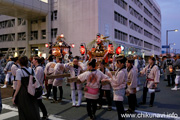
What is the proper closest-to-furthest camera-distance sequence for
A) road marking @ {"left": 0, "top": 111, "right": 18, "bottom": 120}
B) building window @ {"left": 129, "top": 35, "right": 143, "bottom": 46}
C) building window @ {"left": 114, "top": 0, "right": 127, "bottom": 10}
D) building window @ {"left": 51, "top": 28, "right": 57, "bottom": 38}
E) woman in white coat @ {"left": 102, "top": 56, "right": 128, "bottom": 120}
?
woman in white coat @ {"left": 102, "top": 56, "right": 128, "bottom": 120} → road marking @ {"left": 0, "top": 111, "right": 18, "bottom": 120} → building window @ {"left": 51, "top": 28, "right": 57, "bottom": 38} → building window @ {"left": 114, "top": 0, "right": 127, "bottom": 10} → building window @ {"left": 129, "top": 35, "right": 143, "bottom": 46}

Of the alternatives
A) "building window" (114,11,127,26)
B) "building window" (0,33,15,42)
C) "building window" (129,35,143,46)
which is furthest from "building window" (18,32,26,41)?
"building window" (129,35,143,46)

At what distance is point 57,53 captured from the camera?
1409 centimetres

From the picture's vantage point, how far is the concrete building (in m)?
23.9

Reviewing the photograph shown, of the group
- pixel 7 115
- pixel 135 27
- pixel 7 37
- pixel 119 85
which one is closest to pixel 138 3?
pixel 135 27

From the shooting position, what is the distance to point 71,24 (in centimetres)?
2559

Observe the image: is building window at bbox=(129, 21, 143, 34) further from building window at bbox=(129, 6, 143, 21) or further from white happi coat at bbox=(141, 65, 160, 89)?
white happi coat at bbox=(141, 65, 160, 89)

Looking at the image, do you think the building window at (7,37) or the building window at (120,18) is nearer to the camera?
the building window at (120,18)

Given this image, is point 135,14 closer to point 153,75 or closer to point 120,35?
point 120,35

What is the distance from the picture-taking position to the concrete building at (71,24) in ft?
78.3

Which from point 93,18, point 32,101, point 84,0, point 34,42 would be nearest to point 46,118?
point 32,101

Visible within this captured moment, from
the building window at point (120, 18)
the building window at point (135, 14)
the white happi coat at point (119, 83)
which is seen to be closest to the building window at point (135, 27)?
the building window at point (135, 14)

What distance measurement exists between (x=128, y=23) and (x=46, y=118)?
3015 centimetres

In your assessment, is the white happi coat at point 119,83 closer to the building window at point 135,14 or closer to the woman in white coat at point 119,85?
the woman in white coat at point 119,85

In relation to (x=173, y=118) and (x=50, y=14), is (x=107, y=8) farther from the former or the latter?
(x=173, y=118)
